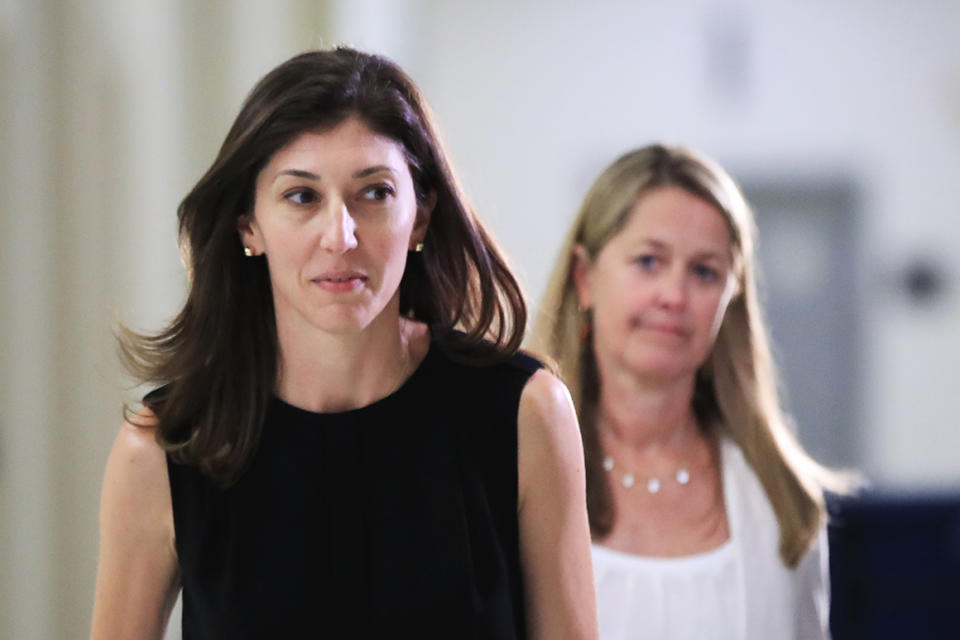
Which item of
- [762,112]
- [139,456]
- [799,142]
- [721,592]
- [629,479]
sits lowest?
[721,592]

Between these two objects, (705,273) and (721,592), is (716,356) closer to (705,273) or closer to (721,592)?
(705,273)

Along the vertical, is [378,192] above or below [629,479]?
above

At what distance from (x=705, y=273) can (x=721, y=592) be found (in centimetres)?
45

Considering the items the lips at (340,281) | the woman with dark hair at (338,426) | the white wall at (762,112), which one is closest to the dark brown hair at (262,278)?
the woman with dark hair at (338,426)

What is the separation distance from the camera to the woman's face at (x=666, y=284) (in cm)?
160

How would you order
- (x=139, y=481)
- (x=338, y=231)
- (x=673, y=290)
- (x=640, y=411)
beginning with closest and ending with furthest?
(x=338, y=231)
(x=139, y=481)
(x=673, y=290)
(x=640, y=411)

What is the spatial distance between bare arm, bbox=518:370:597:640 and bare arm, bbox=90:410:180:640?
0.36m

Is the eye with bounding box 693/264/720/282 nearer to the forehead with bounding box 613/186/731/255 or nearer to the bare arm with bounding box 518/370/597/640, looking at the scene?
the forehead with bounding box 613/186/731/255

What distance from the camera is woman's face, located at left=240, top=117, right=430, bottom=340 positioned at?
3.49 feet

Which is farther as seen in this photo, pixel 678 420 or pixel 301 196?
pixel 678 420

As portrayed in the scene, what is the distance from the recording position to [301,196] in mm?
1078

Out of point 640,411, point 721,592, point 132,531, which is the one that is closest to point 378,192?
point 132,531

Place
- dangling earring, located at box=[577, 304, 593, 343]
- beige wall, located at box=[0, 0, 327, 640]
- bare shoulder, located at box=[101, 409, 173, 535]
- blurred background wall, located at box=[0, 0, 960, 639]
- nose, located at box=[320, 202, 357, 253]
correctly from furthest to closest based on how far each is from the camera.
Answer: blurred background wall, located at box=[0, 0, 960, 639] < beige wall, located at box=[0, 0, 327, 640] < dangling earring, located at box=[577, 304, 593, 343] < bare shoulder, located at box=[101, 409, 173, 535] < nose, located at box=[320, 202, 357, 253]

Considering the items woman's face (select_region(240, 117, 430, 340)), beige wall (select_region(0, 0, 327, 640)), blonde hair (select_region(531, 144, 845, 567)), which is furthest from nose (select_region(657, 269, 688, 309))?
beige wall (select_region(0, 0, 327, 640))
